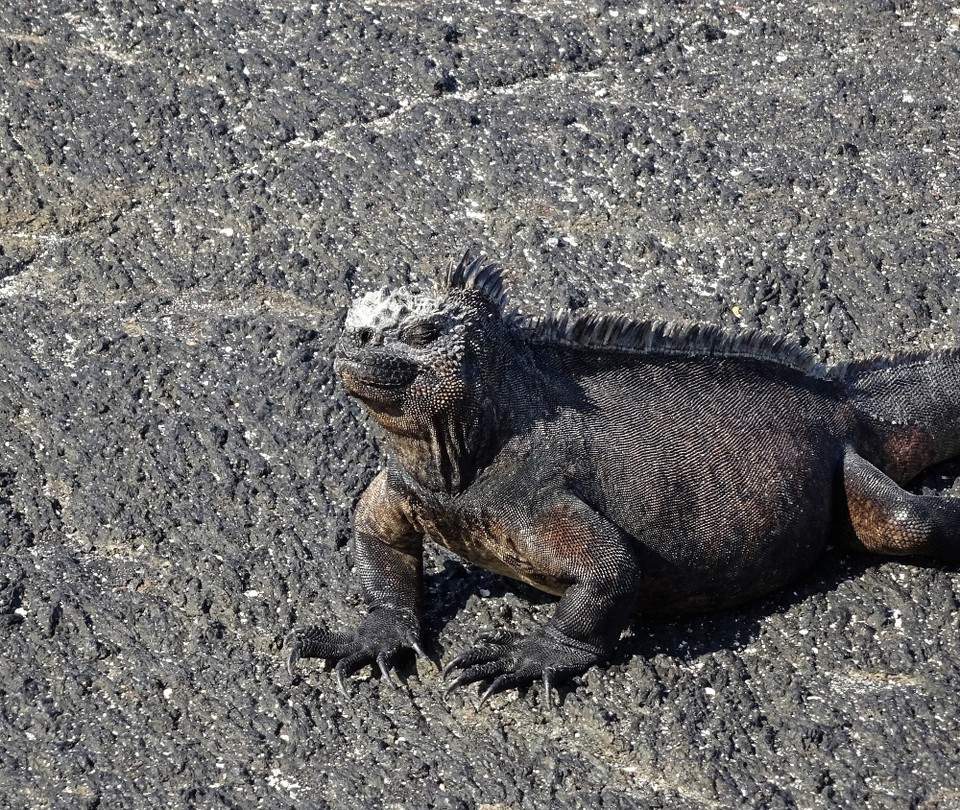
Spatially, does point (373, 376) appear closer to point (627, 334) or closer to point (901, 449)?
point (627, 334)

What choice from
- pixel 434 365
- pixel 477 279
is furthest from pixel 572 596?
pixel 477 279

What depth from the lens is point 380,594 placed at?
422 centimetres

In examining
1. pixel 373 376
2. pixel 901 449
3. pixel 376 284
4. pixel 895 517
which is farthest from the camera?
pixel 376 284

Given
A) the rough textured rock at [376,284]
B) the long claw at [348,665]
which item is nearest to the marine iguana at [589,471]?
the long claw at [348,665]

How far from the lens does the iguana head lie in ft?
12.1

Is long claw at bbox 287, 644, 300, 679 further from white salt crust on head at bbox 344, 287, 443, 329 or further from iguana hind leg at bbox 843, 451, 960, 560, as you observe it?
iguana hind leg at bbox 843, 451, 960, 560

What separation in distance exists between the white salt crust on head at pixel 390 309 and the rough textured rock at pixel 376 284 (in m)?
0.41

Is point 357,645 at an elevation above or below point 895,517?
below

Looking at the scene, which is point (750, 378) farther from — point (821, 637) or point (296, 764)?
point (296, 764)

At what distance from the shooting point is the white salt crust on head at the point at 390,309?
12.1 ft

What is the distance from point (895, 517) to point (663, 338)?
0.89 metres

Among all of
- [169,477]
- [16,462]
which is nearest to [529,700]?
[169,477]

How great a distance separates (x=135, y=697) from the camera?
13.1 ft

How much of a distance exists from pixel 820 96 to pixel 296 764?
12.8 ft
